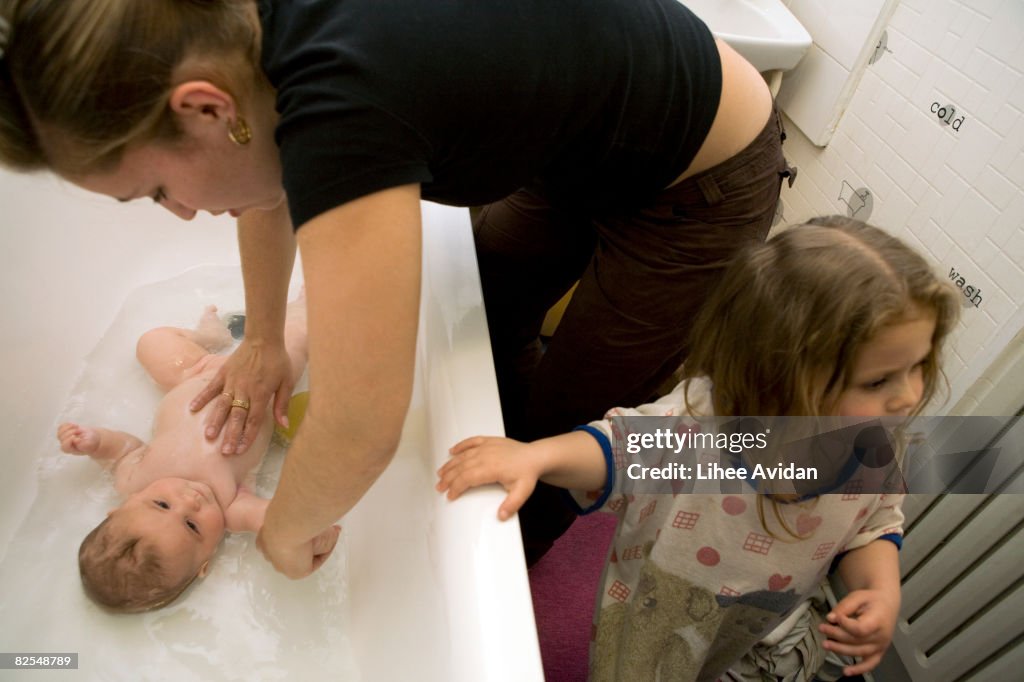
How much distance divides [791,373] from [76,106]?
0.67 metres

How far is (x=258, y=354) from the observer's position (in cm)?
114

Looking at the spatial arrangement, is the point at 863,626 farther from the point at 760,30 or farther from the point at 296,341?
the point at 760,30

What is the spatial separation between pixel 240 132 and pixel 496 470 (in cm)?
44

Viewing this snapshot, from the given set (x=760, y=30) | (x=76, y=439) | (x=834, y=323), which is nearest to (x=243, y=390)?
(x=76, y=439)

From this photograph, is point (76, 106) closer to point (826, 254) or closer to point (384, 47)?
point (384, 47)

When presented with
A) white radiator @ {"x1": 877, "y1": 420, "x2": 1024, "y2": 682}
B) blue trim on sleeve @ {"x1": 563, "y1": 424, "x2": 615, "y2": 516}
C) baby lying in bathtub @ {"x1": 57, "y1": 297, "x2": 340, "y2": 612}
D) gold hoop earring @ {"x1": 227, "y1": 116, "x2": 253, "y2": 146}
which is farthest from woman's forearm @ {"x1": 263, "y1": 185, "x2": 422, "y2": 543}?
white radiator @ {"x1": 877, "y1": 420, "x2": 1024, "y2": 682}

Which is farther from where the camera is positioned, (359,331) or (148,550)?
(148,550)

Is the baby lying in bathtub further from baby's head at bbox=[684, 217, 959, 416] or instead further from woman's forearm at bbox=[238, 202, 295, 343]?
baby's head at bbox=[684, 217, 959, 416]

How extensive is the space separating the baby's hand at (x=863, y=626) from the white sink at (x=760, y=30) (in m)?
1.10

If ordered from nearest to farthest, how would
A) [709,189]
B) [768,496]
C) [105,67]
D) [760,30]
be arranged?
1. [105,67]
2. [768,496]
3. [709,189]
4. [760,30]

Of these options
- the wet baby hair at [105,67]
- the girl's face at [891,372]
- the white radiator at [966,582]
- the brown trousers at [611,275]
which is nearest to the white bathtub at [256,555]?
the brown trousers at [611,275]

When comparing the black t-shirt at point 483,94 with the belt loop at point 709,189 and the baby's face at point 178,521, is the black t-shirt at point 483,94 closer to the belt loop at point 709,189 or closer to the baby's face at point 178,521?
the belt loop at point 709,189

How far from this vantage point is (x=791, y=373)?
69cm

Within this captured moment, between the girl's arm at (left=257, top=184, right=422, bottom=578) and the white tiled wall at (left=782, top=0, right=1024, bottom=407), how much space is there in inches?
38.0
